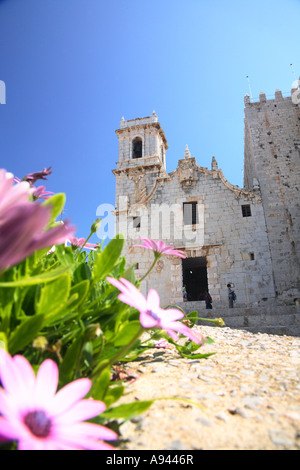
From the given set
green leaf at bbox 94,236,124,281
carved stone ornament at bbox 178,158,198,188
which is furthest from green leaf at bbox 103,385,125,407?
carved stone ornament at bbox 178,158,198,188

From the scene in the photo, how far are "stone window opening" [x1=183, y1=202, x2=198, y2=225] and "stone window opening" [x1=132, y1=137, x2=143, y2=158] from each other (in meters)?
7.22

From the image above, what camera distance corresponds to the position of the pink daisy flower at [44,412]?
21.9 inches

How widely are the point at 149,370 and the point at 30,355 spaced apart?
0.89 meters

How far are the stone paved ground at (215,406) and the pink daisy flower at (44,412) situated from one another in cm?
37

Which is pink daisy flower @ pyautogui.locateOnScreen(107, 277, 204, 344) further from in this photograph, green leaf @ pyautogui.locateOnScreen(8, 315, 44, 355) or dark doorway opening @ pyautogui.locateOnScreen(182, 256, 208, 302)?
dark doorway opening @ pyautogui.locateOnScreen(182, 256, 208, 302)

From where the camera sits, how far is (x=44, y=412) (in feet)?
2.11

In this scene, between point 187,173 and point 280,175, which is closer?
point 280,175

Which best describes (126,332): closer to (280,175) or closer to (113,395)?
(113,395)

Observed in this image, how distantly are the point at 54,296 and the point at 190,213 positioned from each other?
1258 cm

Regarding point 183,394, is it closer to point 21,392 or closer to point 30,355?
point 30,355

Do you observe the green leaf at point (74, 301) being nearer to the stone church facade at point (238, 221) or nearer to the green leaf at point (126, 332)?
the green leaf at point (126, 332)

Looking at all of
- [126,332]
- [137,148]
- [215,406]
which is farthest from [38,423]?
[137,148]

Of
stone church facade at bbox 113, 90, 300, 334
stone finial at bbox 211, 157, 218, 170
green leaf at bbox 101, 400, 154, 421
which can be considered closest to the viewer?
green leaf at bbox 101, 400, 154, 421

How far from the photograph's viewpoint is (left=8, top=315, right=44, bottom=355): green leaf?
90cm
